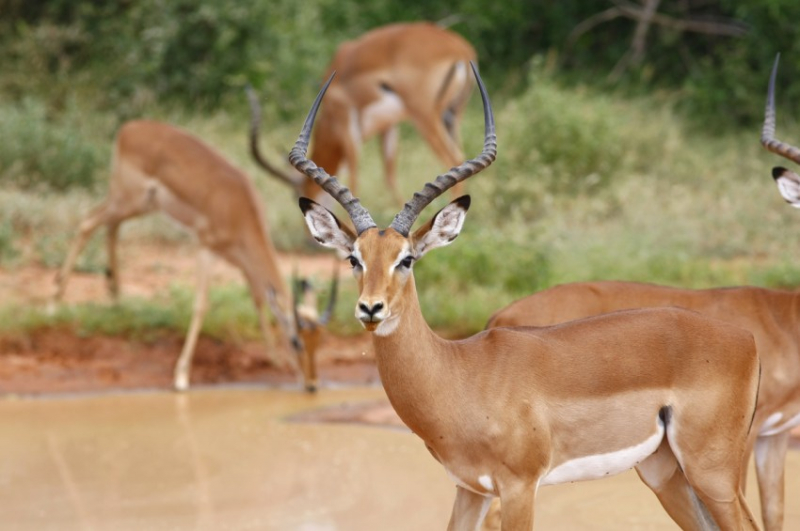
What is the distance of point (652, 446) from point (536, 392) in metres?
0.46

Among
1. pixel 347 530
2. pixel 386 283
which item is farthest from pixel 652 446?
pixel 347 530

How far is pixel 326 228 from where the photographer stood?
469 centimetres

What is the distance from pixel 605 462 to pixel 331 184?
1380mm

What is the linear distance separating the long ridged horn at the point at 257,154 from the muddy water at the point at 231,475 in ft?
7.03

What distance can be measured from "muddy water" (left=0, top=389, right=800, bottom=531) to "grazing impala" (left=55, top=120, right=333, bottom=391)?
0.57 metres

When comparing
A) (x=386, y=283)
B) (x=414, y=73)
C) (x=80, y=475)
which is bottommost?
(x=80, y=475)

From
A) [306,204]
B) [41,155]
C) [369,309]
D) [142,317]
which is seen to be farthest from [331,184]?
[41,155]

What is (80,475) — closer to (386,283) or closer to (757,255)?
(386,283)

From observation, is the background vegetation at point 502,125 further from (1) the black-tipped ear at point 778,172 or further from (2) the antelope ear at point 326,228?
(2) the antelope ear at point 326,228

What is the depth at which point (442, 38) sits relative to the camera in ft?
39.6

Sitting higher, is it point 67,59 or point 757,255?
point 67,59

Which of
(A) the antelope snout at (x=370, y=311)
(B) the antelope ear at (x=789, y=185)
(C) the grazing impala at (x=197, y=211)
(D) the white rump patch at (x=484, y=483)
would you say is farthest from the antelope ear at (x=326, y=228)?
(C) the grazing impala at (x=197, y=211)

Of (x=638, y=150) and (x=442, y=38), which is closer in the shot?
(x=442, y=38)

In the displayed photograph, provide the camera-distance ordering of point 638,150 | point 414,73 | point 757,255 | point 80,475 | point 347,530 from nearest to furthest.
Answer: point 347,530 < point 80,475 < point 757,255 < point 414,73 < point 638,150
